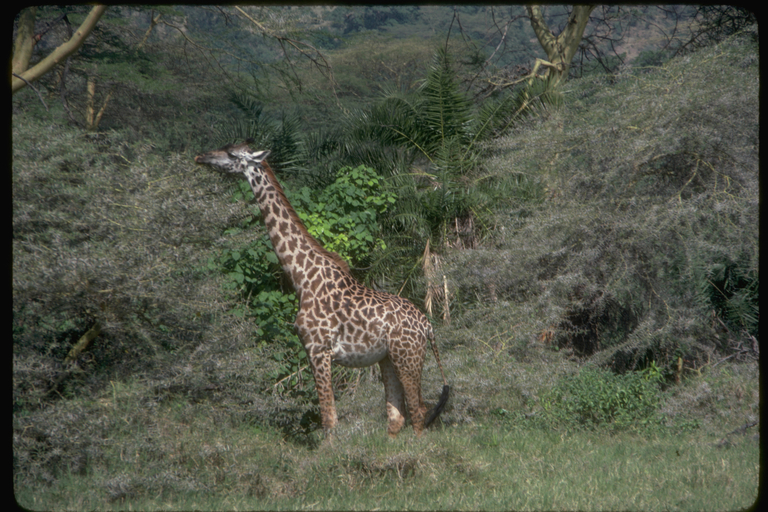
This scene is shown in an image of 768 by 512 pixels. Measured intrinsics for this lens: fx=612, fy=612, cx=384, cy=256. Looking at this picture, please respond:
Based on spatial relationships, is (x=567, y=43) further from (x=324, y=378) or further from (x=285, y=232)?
(x=324, y=378)

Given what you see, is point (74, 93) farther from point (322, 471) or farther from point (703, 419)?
point (703, 419)

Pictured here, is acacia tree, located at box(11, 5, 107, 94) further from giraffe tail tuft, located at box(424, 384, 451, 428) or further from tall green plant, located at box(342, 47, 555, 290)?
giraffe tail tuft, located at box(424, 384, 451, 428)

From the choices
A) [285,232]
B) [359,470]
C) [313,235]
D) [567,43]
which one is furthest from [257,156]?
[567,43]

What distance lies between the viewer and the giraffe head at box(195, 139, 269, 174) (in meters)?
5.83

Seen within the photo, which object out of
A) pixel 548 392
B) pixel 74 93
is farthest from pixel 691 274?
pixel 74 93

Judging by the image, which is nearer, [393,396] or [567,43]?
[393,396]

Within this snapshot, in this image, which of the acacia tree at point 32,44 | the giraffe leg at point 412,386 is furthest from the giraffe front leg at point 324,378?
the acacia tree at point 32,44

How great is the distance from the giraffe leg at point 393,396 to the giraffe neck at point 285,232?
4.01ft

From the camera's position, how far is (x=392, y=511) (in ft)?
14.5

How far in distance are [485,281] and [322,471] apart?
3.93 m

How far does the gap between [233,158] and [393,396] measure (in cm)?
288

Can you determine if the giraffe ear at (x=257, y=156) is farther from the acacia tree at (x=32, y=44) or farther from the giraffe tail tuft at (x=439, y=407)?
the acacia tree at (x=32, y=44)

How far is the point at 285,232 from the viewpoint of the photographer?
6.07 m

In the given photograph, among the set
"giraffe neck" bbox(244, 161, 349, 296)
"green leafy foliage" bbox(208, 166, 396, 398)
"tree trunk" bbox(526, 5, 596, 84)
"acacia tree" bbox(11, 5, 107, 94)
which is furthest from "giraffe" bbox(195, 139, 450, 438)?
"tree trunk" bbox(526, 5, 596, 84)
